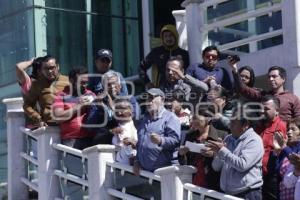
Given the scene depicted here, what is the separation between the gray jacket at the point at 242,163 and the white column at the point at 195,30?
430 centimetres

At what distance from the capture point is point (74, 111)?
1320cm

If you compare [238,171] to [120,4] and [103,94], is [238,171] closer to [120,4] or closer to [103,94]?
[103,94]

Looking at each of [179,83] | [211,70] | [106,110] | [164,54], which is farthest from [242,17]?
[106,110]

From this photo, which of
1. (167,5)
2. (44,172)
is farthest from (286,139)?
(167,5)

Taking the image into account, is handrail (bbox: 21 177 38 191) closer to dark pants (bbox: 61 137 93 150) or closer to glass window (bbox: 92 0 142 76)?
dark pants (bbox: 61 137 93 150)

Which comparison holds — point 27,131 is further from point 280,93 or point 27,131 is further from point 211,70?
point 280,93

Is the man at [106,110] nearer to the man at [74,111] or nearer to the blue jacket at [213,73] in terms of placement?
the man at [74,111]

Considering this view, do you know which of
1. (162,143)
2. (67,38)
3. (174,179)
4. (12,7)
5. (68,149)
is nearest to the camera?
(174,179)

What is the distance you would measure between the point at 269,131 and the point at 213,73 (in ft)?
8.10

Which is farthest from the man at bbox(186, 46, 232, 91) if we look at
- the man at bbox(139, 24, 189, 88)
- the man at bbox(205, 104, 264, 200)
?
the man at bbox(205, 104, 264, 200)

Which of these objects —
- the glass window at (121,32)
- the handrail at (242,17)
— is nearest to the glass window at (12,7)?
the glass window at (121,32)

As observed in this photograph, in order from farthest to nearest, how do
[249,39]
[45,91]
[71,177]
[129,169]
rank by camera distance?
[249,39] < [45,91] < [71,177] < [129,169]

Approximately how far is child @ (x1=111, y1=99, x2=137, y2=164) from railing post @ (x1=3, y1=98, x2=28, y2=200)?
254 cm

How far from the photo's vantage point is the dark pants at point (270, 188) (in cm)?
1069
